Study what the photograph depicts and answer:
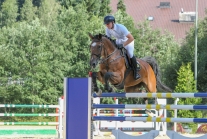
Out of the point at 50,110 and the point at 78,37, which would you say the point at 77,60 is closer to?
the point at 78,37

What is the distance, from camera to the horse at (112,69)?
24.6 ft

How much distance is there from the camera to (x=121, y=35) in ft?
26.5

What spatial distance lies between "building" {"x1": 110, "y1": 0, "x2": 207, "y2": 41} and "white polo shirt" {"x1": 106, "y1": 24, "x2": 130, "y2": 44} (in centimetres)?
4243

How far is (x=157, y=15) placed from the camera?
174 ft

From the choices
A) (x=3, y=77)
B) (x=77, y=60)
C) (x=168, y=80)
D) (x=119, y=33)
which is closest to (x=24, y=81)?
(x=3, y=77)

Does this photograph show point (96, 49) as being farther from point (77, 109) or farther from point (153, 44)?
point (153, 44)

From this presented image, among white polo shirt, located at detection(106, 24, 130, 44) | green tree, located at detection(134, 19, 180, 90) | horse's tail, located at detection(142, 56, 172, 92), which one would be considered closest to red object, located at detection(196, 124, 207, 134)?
horse's tail, located at detection(142, 56, 172, 92)

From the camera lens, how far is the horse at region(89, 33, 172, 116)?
7.49 metres

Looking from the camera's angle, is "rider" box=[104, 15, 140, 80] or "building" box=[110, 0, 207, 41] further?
"building" box=[110, 0, 207, 41]

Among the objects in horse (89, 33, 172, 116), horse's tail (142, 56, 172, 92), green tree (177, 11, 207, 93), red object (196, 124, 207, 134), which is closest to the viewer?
horse (89, 33, 172, 116)

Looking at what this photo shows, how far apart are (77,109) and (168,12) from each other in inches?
1886

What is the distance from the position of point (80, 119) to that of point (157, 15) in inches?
1850

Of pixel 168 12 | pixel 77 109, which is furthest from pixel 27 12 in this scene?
pixel 77 109

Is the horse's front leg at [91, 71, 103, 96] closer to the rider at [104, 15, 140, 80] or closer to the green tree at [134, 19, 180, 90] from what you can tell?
the rider at [104, 15, 140, 80]
